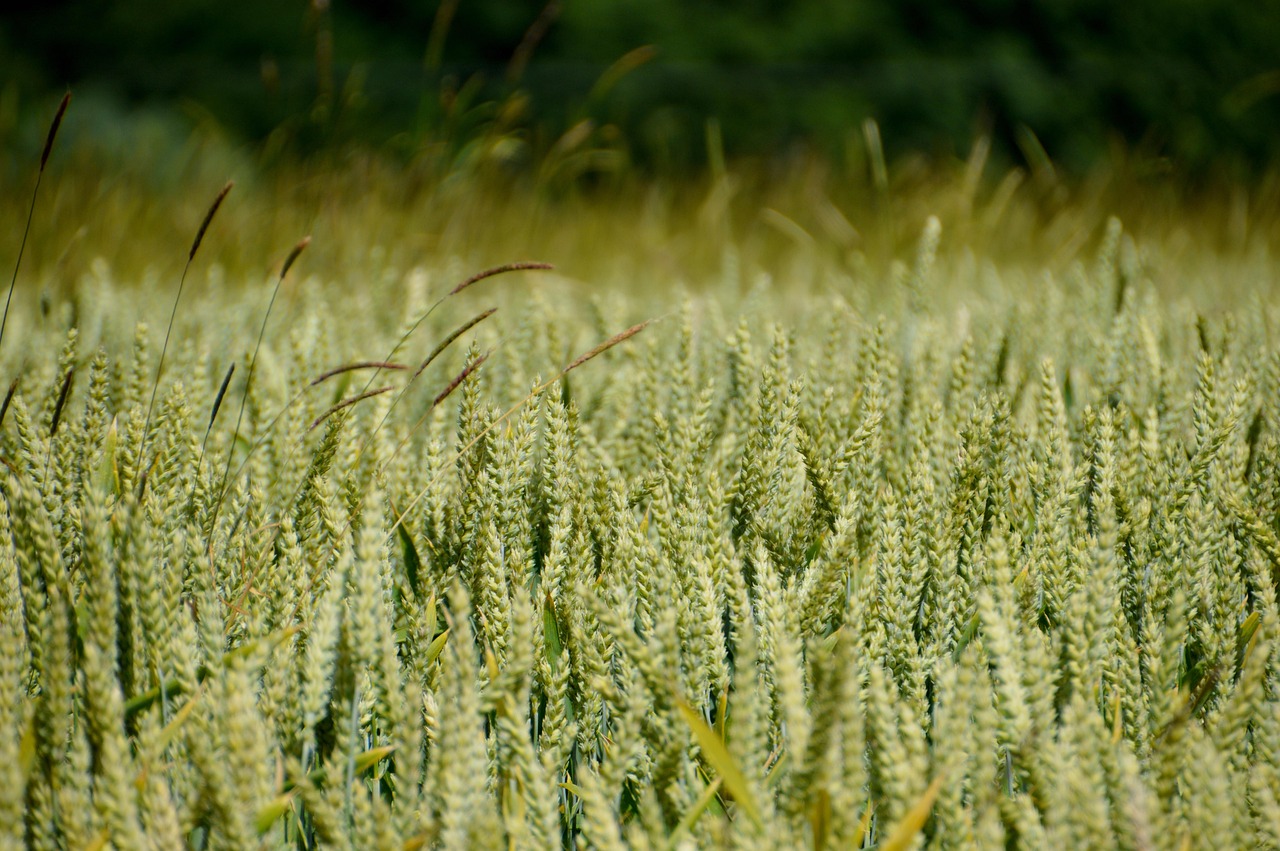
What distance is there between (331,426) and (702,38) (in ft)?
21.7

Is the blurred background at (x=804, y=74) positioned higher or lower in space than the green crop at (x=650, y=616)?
higher

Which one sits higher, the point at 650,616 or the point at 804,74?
the point at 804,74

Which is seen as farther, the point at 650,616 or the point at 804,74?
the point at 804,74

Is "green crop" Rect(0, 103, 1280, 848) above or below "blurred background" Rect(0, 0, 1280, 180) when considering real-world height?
below

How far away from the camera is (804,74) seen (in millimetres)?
6117

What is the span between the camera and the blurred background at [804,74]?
6.36m

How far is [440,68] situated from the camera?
243 inches

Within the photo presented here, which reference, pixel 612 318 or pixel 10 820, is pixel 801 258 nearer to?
pixel 612 318

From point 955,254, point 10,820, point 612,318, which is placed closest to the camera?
point 10,820

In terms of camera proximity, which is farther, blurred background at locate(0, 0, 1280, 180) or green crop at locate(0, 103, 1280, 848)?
blurred background at locate(0, 0, 1280, 180)

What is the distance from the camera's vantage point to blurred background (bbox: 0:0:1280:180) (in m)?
6.36

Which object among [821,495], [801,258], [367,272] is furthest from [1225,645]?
[801,258]

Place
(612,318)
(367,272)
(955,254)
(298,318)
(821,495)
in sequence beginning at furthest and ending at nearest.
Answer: (955,254) < (367,272) < (298,318) < (612,318) < (821,495)

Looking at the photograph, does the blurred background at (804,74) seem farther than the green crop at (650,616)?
Yes
